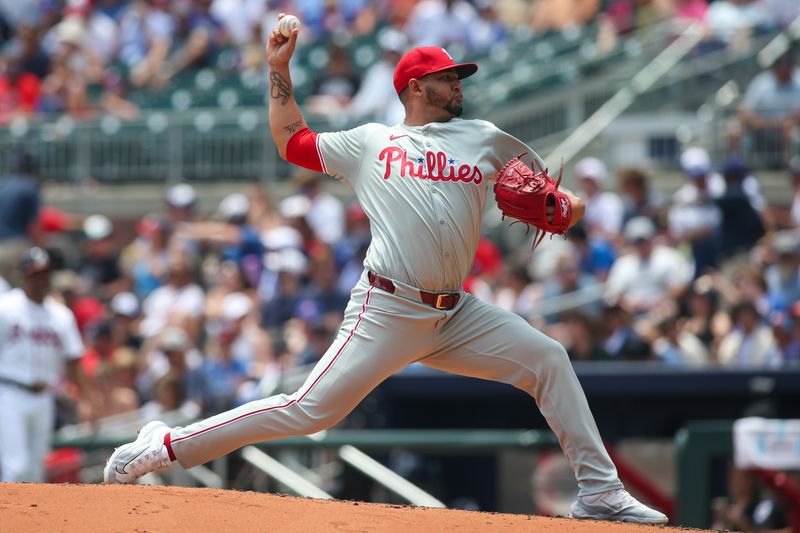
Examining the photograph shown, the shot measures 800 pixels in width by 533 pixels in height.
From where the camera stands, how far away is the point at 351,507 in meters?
5.29

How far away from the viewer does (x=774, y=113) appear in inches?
467

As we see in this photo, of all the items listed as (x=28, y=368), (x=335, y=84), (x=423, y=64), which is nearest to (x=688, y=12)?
(x=335, y=84)

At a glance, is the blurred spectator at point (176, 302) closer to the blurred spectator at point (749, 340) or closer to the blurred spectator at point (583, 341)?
the blurred spectator at point (583, 341)

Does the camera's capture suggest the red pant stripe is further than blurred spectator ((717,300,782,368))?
No

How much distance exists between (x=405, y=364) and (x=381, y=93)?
880 centimetres

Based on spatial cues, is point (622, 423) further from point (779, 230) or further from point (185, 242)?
point (185, 242)

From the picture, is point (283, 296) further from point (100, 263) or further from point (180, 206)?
point (100, 263)

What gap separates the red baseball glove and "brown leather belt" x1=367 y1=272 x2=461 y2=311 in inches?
15.9

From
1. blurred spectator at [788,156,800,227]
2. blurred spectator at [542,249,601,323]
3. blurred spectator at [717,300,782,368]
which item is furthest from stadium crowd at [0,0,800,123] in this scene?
blurred spectator at [717,300,782,368]

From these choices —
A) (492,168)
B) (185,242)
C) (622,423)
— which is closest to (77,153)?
(185,242)

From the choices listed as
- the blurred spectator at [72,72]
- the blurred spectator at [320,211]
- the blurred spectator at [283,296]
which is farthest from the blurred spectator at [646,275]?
the blurred spectator at [72,72]

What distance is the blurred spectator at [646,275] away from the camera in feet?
33.5

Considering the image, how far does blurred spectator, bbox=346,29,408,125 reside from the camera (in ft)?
43.3

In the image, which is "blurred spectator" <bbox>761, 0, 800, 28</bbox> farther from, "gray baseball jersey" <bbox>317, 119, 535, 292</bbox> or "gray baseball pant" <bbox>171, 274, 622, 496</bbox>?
"gray baseball pant" <bbox>171, 274, 622, 496</bbox>
